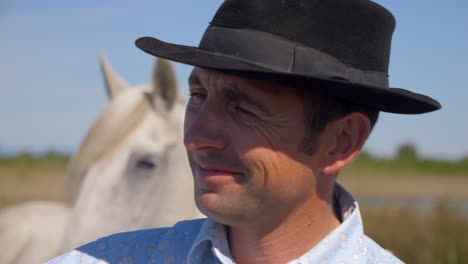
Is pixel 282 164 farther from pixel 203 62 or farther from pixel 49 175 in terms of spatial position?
pixel 49 175

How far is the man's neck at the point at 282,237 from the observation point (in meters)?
1.75

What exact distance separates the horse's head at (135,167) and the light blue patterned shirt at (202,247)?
1.72 meters

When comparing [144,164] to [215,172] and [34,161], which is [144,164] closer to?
[215,172]

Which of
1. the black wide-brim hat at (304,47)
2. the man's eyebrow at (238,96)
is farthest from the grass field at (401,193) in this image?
the man's eyebrow at (238,96)

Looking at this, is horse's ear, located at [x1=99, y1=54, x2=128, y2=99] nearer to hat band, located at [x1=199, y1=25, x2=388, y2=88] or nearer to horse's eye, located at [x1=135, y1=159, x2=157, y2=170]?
horse's eye, located at [x1=135, y1=159, x2=157, y2=170]

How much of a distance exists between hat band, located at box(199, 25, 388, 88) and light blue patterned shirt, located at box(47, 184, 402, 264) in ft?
1.08

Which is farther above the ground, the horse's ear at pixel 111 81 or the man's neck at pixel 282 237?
the man's neck at pixel 282 237

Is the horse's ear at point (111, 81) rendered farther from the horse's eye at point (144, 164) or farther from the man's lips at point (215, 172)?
the man's lips at point (215, 172)

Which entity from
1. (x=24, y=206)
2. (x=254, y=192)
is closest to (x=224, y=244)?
(x=254, y=192)

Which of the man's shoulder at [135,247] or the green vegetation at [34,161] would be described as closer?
the man's shoulder at [135,247]

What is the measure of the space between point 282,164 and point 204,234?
231mm

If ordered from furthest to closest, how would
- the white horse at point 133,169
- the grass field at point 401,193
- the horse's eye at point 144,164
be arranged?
1. the grass field at point 401,193
2. the horse's eye at point 144,164
3. the white horse at point 133,169

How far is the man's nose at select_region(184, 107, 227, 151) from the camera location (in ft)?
5.41

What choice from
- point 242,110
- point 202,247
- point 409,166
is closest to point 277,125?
point 242,110
